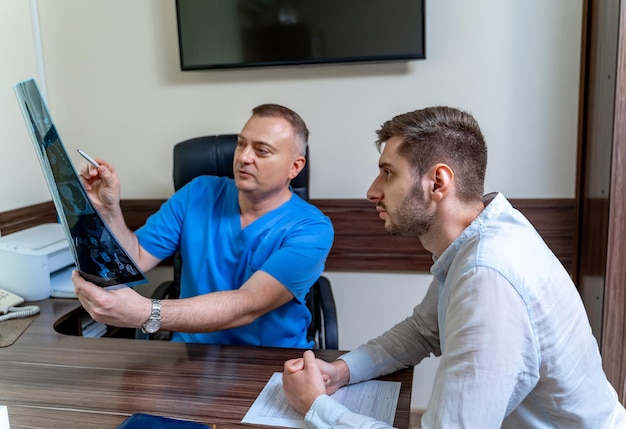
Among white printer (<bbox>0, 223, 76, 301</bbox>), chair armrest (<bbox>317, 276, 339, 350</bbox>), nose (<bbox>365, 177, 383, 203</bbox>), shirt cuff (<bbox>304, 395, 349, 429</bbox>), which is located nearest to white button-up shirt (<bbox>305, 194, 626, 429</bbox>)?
shirt cuff (<bbox>304, 395, 349, 429</bbox>)

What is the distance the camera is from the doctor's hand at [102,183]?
151cm

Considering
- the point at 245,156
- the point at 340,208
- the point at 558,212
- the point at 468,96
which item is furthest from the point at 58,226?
the point at 558,212

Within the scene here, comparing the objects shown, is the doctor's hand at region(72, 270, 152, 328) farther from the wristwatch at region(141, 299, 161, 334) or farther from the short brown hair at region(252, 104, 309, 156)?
the short brown hair at region(252, 104, 309, 156)

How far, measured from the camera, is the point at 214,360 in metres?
1.29

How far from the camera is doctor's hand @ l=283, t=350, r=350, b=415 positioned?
3.48ft

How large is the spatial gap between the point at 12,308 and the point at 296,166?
38.5 inches

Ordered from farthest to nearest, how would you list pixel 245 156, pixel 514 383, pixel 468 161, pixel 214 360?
1. pixel 245 156
2. pixel 214 360
3. pixel 468 161
4. pixel 514 383

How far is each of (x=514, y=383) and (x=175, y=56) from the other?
1.83 m

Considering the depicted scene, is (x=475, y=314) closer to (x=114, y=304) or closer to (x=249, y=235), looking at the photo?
(x=114, y=304)

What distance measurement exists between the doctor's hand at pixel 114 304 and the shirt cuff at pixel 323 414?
1.60 ft

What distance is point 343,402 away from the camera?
113cm

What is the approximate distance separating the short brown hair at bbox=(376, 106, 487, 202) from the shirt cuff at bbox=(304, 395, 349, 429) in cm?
46

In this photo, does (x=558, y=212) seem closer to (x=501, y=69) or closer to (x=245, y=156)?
(x=501, y=69)

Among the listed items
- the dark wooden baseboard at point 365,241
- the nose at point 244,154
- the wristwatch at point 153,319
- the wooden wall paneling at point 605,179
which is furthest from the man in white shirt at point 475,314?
the dark wooden baseboard at point 365,241
